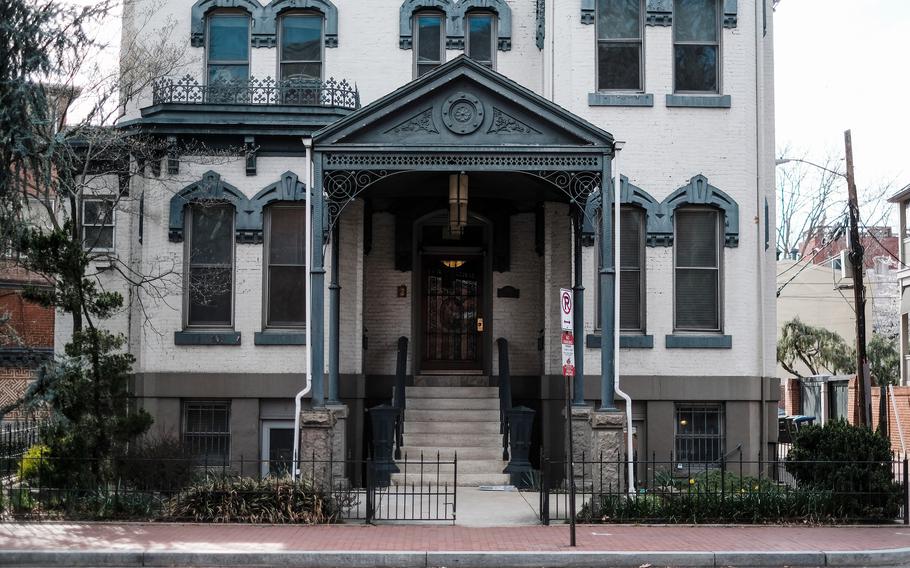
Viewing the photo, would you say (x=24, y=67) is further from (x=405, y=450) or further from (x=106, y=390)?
(x=405, y=450)

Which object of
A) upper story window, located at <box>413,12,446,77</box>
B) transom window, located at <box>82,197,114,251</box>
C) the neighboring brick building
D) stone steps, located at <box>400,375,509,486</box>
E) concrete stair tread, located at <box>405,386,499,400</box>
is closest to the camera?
stone steps, located at <box>400,375,509,486</box>

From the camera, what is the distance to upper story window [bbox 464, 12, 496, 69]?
66.6 ft

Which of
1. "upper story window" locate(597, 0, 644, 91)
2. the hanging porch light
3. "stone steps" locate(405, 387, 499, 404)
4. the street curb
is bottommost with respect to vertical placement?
the street curb

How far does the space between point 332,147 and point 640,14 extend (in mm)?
6907

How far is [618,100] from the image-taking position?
1888 cm

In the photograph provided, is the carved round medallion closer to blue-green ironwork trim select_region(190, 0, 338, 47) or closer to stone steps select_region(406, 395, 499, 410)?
blue-green ironwork trim select_region(190, 0, 338, 47)

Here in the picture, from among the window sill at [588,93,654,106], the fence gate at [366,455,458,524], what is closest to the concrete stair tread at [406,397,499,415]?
the fence gate at [366,455,458,524]

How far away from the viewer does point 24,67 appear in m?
13.8

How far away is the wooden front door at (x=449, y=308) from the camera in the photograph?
820 inches

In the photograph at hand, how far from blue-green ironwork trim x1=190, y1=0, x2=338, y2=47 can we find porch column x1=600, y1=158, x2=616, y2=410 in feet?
22.6

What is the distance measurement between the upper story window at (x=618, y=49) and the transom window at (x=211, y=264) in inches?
276

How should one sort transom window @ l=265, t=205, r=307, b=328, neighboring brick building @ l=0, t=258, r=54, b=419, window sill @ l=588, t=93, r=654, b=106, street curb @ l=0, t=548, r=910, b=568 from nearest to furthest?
street curb @ l=0, t=548, r=910, b=568 → window sill @ l=588, t=93, r=654, b=106 → transom window @ l=265, t=205, r=307, b=328 → neighboring brick building @ l=0, t=258, r=54, b=419

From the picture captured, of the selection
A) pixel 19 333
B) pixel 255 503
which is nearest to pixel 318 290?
pixel 255 503

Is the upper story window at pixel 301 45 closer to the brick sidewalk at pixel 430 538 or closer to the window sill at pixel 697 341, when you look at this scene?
the window sill at pixel 697 341
